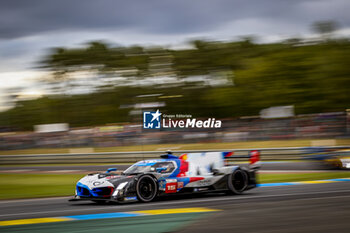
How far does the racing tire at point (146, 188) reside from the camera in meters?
11.1

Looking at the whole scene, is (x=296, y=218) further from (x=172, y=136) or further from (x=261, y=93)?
(x=261, y=93)

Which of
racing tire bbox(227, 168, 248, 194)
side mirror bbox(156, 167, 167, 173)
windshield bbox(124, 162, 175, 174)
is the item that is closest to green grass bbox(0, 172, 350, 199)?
windshield bbox(124, 162, 175, 174)

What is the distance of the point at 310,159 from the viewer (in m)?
21.5

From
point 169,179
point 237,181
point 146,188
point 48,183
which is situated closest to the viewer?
point 146,188

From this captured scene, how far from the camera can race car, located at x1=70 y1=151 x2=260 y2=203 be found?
10.9 m

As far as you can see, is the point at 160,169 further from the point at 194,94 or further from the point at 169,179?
the point at 194,94

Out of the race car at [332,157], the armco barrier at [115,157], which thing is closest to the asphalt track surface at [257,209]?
the race car at [332,157]

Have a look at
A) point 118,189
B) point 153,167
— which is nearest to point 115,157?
point 153,167

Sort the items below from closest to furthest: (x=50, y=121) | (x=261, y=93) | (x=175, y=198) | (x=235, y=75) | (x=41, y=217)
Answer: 1. (x=41, y=217)
2. (x=175, y=198)
3. (x=261, y=93)
4. (x=235, y=75)
5. (x=50, y=121)

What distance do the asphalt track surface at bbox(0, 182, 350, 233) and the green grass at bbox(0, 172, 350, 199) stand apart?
273cm

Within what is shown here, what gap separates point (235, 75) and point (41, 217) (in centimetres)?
4140


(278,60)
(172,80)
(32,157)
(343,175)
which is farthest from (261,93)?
(343,175)

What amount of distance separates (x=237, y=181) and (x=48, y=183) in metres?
8.48

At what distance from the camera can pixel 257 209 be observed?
952 cm
